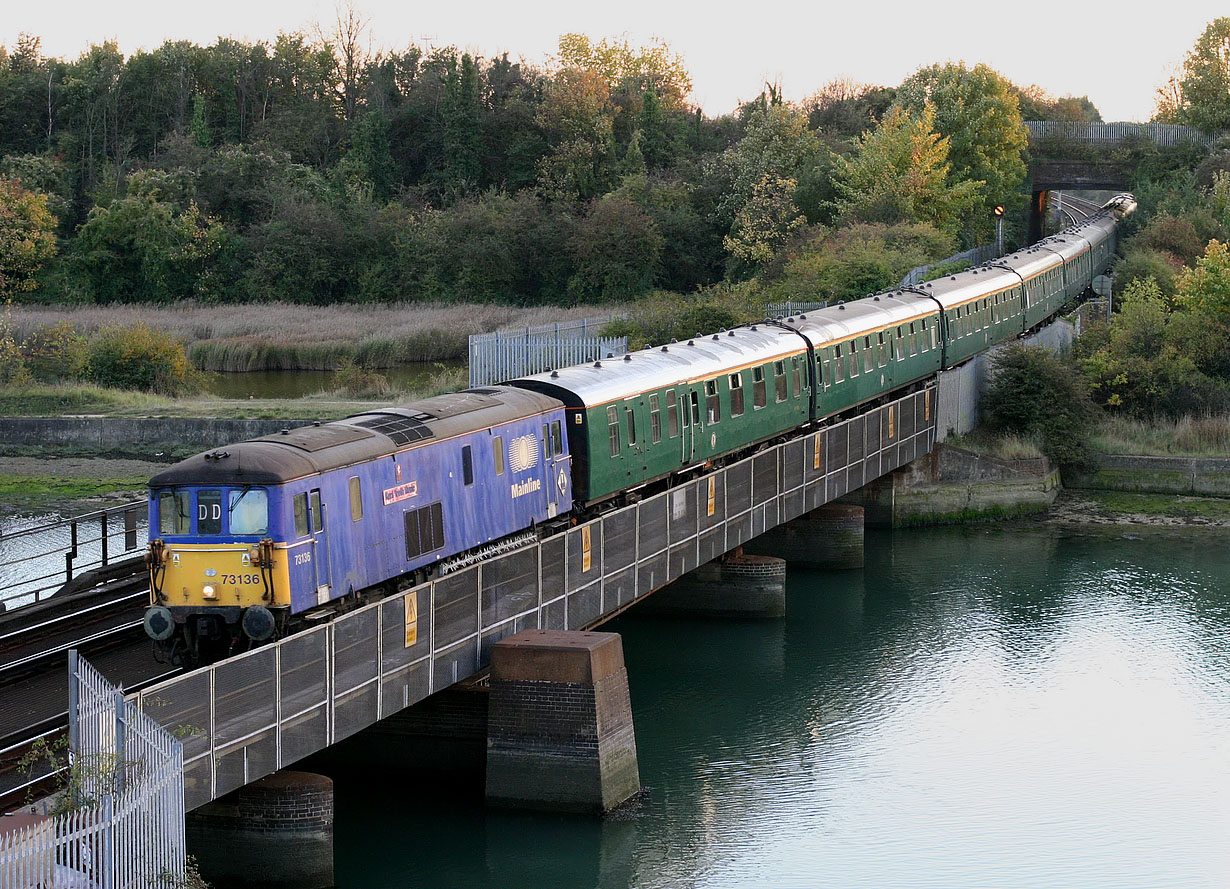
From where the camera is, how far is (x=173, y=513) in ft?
59.9

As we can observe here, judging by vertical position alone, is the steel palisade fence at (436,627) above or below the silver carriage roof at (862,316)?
below

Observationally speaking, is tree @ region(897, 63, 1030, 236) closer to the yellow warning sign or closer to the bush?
the bush

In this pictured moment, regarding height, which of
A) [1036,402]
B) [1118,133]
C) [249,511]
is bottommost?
[1036,402]

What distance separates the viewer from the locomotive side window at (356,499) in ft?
63.6

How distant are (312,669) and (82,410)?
37.3 m

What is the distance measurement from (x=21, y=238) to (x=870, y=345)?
52.6 metres

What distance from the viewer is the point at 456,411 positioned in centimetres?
2234

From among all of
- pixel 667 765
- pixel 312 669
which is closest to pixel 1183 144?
pixel 667 765

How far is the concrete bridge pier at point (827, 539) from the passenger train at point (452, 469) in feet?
8.02

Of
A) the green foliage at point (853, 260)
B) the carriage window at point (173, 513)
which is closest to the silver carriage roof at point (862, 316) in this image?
the green foliage at point (853, 260)

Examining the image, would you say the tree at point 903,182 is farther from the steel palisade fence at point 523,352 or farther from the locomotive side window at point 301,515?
the locomotive side window at point 301,515

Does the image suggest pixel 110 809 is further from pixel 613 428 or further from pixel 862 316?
pixel 862 316

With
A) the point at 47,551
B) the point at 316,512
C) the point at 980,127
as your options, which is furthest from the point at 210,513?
the point at 980,127

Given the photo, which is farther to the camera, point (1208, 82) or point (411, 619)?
point (1208, 82)
